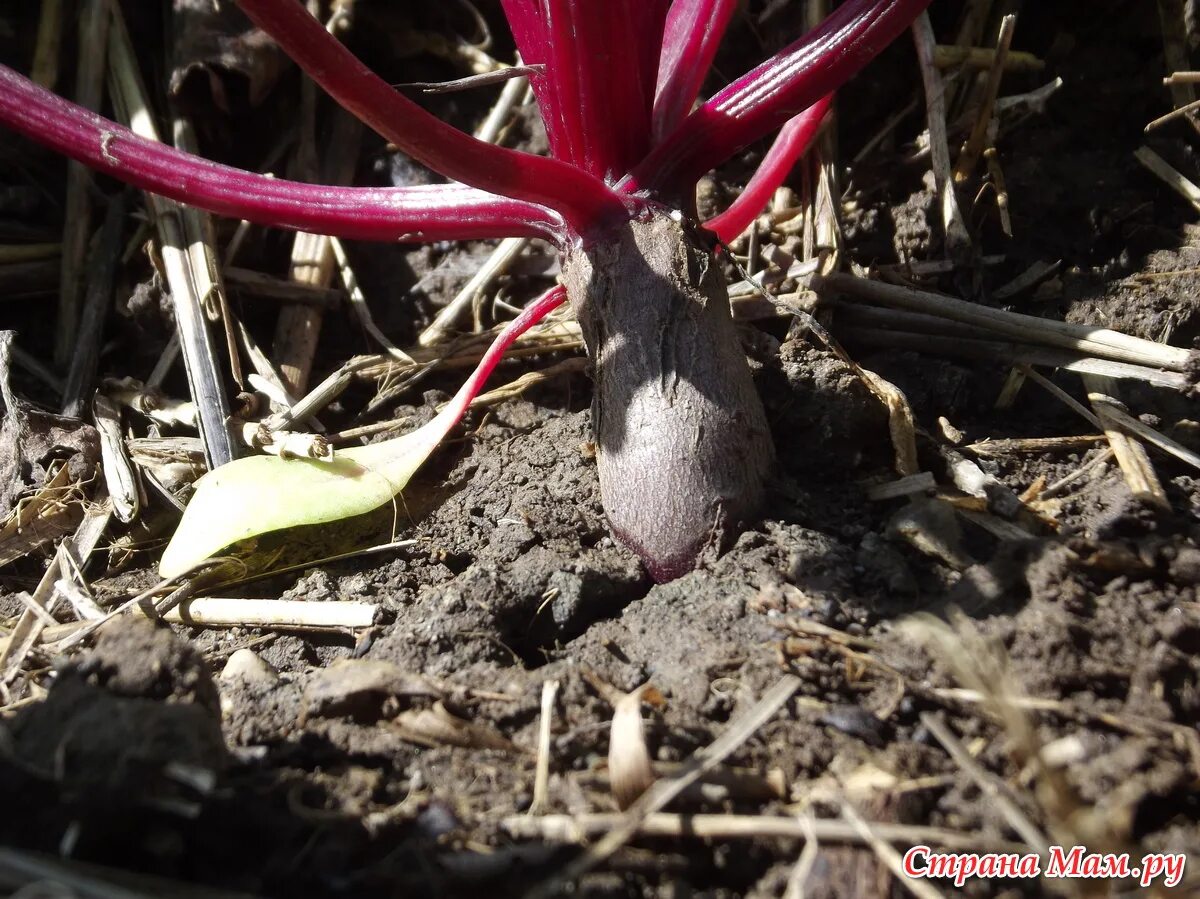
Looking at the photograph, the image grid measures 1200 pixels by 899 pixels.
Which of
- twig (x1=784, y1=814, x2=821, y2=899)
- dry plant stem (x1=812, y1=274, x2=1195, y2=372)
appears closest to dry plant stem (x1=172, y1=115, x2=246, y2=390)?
dry plant stem (x1=812, y1=274, x2=1195, y2=372)

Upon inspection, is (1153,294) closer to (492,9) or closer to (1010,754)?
(1010,754)

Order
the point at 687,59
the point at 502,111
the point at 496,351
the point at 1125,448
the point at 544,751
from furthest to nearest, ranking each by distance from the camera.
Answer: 1. the point at 502,111
2. the point at 496,351
3. the point at 687,59
4. the point at 1125,448
5. the point at 544,751

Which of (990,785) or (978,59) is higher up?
(978,59)

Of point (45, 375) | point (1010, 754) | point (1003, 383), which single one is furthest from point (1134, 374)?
point (45, 375)

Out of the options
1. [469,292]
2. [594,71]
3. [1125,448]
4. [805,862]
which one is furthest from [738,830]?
[469,292]

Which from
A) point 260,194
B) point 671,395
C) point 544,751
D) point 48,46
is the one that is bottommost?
point 544,751

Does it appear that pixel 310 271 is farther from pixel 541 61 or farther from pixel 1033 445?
pixel 1033 445
